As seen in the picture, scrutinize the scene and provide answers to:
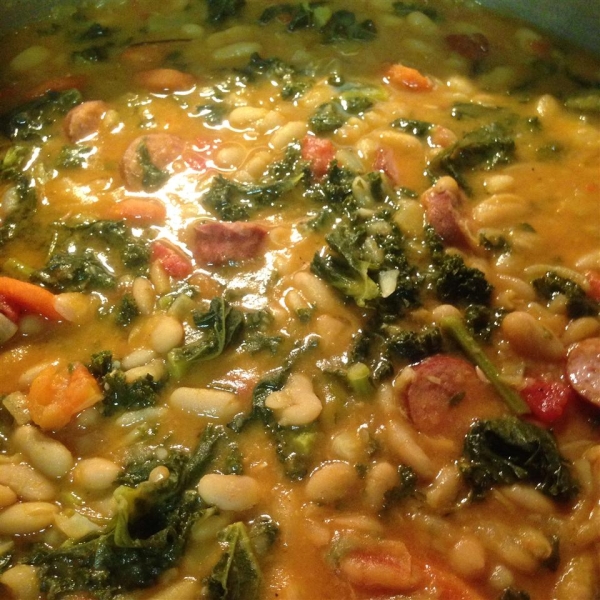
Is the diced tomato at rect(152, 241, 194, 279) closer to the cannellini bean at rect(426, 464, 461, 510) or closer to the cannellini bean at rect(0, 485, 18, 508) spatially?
the cannellini bean at rect(0, 485, 18, 508)

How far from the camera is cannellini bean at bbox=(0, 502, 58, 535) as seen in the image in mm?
2764

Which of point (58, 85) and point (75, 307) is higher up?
point (58, 85)

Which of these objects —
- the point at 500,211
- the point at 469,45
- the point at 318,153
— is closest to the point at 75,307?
the point at 318,153

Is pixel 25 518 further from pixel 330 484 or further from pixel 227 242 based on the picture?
pixel 227 242

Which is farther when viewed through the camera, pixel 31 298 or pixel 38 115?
pixel 38 115

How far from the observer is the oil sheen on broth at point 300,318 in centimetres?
275

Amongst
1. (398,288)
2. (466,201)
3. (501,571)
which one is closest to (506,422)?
(501,571)

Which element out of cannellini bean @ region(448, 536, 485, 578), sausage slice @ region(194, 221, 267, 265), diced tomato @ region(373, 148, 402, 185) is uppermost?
diced tomato @ region(373, 148, 402, 185)

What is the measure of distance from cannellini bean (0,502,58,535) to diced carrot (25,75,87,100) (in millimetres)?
2849

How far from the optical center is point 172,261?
142 inches

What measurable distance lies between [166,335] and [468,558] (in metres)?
1.57

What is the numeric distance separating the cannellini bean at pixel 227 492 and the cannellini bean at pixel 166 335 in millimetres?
690

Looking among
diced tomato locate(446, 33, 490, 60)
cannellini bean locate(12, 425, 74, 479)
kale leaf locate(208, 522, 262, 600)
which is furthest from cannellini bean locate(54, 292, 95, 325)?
diced tomato locate(446, 33, 490, 60)

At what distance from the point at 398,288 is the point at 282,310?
560 mm
